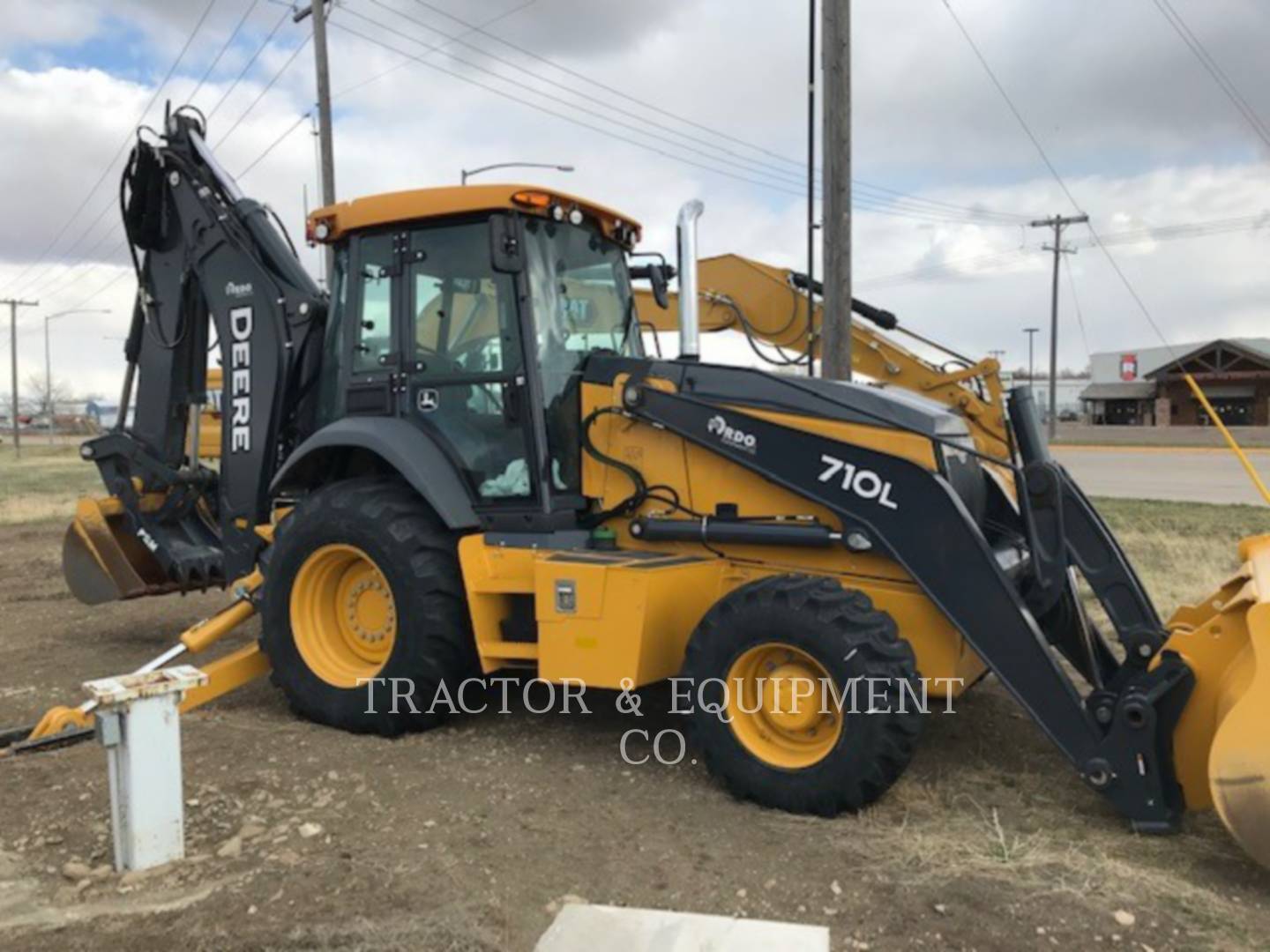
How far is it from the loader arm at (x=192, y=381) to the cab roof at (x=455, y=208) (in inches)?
24.4

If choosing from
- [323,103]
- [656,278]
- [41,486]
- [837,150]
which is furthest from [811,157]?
[41,486]

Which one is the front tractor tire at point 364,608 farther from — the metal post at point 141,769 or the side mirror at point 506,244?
the metal post at point 141,769

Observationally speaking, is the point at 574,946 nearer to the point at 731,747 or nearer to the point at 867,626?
the point at 731,747

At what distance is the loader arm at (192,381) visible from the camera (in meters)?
6.22

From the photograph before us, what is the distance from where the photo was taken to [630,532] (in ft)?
16.9

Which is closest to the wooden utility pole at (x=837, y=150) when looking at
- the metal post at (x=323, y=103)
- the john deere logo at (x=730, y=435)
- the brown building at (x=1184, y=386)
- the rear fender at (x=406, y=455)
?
the john deere logo at (x=730, y=435)

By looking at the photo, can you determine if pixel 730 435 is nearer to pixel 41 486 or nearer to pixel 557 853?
pixel 557 853

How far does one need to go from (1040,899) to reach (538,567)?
93.8 inches

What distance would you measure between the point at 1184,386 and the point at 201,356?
2156 inches

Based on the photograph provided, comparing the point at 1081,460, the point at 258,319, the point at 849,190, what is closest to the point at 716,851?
the point at 258,319

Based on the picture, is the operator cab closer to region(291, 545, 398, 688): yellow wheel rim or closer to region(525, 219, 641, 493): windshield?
region(525, 219, 641, 493): windshield

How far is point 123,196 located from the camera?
6812 millimetres

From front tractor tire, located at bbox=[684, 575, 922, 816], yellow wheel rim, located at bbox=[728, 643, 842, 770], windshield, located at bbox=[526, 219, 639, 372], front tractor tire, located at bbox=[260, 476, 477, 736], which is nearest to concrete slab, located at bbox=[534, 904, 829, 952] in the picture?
front tractor tire, located at bbox=[684, 575, 922, 816]

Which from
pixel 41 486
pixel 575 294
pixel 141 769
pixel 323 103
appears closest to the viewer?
pixel 141 769
